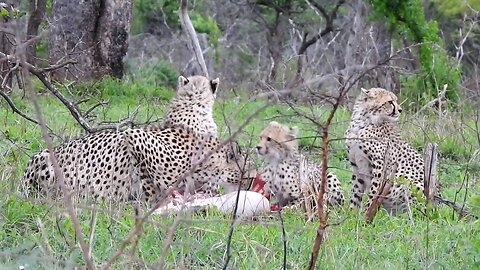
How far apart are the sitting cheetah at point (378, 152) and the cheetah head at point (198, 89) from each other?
86cm

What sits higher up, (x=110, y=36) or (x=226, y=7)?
(x=110, y=36)

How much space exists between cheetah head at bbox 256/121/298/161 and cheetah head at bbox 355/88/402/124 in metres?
0.70

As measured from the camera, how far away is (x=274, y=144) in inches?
206

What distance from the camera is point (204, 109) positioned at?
18.6ft

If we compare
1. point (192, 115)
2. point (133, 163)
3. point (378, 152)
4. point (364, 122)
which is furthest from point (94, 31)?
point (378, 152)

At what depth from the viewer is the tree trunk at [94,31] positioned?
10.4 metres

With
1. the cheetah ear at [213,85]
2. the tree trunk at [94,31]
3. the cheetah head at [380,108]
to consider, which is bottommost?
the tree trunk at [94,31]

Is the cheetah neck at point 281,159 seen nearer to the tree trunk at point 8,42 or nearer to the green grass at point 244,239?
the green grass at point 244,239

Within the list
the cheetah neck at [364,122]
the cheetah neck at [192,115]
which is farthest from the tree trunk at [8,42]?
the cheetah neck at [364,122]

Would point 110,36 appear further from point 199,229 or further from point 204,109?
point 199,229

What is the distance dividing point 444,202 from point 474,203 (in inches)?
21.4

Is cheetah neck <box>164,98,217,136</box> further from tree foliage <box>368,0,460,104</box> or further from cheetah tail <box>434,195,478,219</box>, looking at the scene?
tree foliage <box>368,0,460,104</box>

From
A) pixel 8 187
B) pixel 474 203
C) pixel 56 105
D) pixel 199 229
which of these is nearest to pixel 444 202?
pixel 474 203

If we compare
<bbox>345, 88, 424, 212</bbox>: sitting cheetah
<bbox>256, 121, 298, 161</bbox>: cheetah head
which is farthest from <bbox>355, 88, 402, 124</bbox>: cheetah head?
<bbox>256, 121, 298, 161</bbox>: cheetah head
